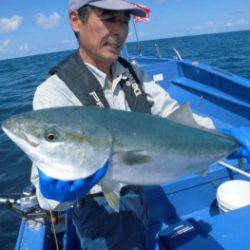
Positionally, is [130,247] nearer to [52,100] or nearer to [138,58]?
[52,100]

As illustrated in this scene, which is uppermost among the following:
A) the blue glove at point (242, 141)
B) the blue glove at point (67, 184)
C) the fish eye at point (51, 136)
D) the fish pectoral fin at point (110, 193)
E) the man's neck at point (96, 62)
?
the man's neck at point (96, 62)

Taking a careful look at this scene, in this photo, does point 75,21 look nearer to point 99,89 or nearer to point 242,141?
point 99,89

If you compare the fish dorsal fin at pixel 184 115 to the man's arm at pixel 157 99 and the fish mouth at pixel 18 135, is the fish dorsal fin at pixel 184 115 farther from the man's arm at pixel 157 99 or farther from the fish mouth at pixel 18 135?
the fish mouth at pixel 18 135

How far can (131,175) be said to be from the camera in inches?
92.2

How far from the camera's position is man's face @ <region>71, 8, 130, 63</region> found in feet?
9.42

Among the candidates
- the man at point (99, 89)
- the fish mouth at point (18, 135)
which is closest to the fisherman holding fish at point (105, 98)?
the man at point (99, 89)

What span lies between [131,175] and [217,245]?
89 centimetres

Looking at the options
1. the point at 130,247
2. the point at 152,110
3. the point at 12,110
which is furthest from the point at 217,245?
the point at 12,110

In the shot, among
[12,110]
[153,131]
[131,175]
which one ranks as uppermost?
[153,131]

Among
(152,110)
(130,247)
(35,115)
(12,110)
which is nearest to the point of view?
(35,115)

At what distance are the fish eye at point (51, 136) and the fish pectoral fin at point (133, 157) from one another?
0.41 m

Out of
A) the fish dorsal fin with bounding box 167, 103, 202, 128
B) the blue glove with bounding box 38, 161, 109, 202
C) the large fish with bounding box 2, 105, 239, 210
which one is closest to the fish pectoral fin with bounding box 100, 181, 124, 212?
the large fish with bounding box 2, 105, 239, 210

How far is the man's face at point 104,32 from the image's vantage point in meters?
2.87

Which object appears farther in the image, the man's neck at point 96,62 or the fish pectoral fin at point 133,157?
the man's neck at point 96,62
